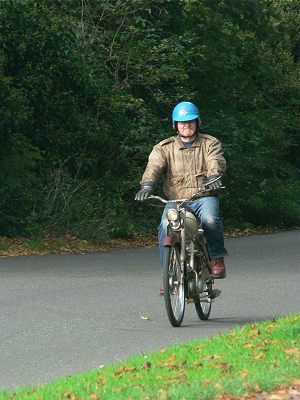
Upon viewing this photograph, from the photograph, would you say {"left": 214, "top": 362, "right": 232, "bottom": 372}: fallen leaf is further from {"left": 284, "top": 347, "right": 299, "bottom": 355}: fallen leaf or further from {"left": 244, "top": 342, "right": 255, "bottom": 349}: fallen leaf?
{"left": 244, "top": 342, "right": 255, "bottom": 349}: fallen leaf

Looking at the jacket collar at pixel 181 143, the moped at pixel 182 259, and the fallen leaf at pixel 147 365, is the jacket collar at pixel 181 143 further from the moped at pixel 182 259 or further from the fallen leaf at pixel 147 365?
the fallen leaf at pixel 147 365

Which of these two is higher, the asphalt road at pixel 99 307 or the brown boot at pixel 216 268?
the brown boot at pixel 216 268

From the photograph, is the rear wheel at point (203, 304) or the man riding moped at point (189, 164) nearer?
the man riding moped at point (189, 164)

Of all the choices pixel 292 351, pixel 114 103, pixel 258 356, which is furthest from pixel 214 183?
pixel 114 103

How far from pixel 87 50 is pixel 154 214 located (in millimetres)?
3797

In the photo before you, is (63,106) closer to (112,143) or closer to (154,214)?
(112,143)

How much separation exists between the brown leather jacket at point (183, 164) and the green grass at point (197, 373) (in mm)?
1993

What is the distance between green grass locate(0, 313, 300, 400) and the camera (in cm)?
735

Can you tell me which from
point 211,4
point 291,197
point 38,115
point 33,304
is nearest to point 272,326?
point 33,304

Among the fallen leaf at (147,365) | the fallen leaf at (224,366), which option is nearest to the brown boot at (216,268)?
the fallen leaf at (147,365)

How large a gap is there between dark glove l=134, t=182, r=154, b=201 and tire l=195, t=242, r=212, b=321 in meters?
0.82

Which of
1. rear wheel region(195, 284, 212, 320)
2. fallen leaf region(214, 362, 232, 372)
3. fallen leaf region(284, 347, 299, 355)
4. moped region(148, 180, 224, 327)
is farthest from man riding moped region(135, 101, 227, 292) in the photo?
fallen leaf region(214, 362, 232, 372)

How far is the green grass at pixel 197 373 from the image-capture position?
24.1 ft

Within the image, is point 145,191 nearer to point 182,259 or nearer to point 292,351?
point 182,259
